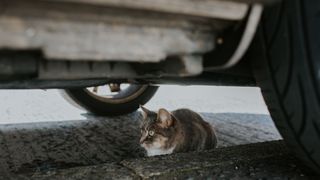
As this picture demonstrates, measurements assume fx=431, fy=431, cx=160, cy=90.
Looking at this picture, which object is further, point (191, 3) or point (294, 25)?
point (294, 25)

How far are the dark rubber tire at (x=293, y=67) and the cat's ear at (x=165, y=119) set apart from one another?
124 cm

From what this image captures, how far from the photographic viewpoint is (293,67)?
1.07 meters

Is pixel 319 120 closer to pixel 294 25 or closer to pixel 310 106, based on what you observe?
pixel 310 106

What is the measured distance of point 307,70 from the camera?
1046 millimetres

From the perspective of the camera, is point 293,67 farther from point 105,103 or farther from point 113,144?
point 105,103

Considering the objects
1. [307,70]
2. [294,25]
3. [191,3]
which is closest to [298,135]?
[307,70]

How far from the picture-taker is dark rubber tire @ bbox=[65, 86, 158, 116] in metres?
2.74

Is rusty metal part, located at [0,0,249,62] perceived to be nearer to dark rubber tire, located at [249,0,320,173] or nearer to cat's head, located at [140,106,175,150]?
dark rubber tire, located at [249,0,320,173]

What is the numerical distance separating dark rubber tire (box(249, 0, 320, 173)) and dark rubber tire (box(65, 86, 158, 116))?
1.72 m

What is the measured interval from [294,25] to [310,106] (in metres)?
0.21

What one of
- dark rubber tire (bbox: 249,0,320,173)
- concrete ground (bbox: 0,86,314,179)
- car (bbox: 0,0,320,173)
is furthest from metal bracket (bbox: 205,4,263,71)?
concrete ground (bbox: 0,86,314,179)

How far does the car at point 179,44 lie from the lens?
73 cm

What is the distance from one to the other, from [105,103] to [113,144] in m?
0.65

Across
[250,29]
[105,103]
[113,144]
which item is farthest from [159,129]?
[250,29]
